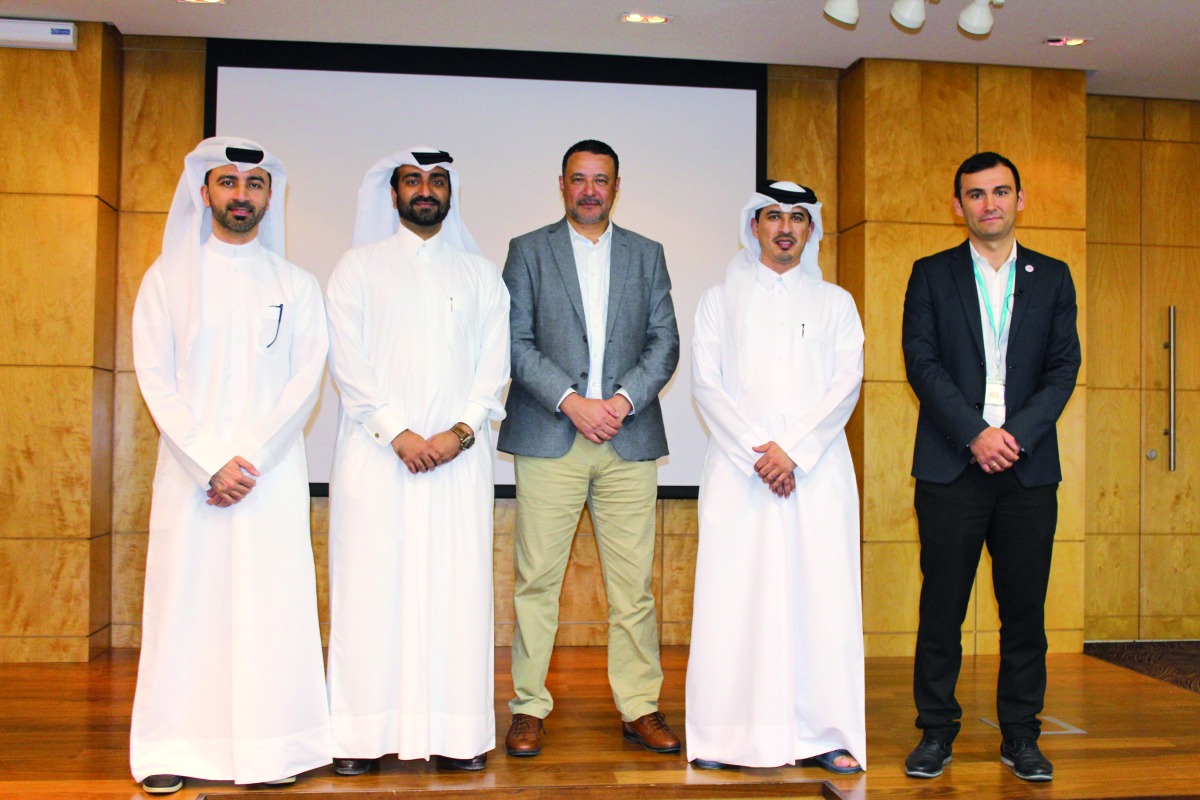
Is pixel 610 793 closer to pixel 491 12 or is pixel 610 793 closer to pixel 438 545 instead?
pixel 438 545

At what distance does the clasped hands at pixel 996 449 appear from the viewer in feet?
10.8

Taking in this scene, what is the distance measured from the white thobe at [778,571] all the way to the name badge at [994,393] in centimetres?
42

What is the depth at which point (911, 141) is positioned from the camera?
219 inches

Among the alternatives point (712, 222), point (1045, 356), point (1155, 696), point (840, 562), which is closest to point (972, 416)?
point (1045, 356)

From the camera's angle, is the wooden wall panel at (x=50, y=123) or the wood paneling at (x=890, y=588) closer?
the wooden wall panel at (x=50, y=123)

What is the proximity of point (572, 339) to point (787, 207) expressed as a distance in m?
0.84

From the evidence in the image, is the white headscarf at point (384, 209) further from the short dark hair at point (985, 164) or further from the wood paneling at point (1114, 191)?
the wood paneling at point (1114, 191)

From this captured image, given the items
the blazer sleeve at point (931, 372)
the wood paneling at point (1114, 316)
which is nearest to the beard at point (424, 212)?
the blazer sleeve at point (931, 372)

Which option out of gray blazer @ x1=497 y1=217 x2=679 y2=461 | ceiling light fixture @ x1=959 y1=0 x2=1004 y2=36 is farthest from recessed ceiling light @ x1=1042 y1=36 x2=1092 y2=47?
gray blazer @ x1=497 y1=217 x2=679 y2=461

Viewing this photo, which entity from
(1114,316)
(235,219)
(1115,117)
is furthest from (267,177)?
(1115,117)

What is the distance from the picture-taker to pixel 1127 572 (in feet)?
20.6

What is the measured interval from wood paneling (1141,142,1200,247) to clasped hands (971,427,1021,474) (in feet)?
12.2

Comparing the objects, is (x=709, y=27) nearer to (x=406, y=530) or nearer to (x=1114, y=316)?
(x=1114, y=316)

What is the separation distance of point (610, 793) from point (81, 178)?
3912 millimetres
